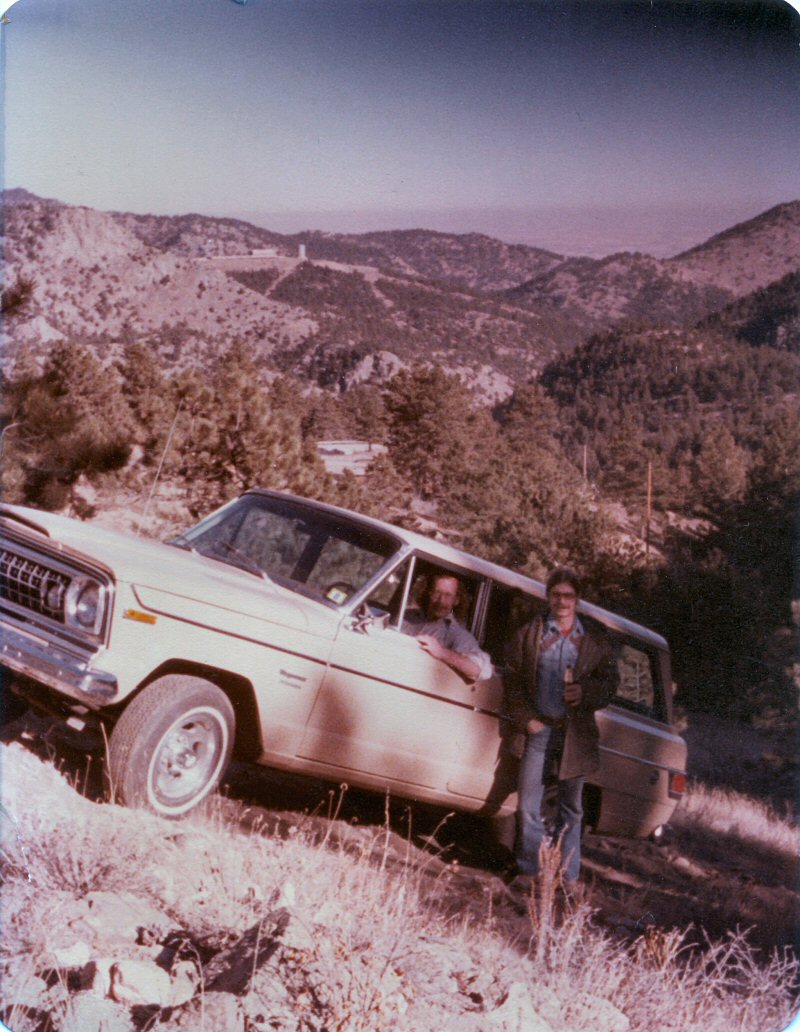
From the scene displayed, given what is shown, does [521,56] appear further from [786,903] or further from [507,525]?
[786,903]

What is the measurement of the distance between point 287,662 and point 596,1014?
5.76 feet

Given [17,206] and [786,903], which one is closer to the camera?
[786,903]

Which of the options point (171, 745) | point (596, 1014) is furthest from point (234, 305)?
point (596, 1014)

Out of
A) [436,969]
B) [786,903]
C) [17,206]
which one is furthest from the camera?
[17,206]

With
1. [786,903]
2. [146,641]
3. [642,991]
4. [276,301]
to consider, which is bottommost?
[642,991]

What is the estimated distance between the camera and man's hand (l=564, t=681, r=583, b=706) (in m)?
4.06

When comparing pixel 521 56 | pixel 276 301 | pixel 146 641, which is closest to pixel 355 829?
pixel 146 641

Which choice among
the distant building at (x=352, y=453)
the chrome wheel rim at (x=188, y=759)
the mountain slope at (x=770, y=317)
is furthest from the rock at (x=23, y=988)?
the mountain slope at (x=770, y=317)

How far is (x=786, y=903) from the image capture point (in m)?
3.95

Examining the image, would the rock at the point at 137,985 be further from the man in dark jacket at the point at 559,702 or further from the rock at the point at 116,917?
the man in dark jacket at the point at 559,702

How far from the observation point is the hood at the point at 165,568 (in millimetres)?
A: 3613

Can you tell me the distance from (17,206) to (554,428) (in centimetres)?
258

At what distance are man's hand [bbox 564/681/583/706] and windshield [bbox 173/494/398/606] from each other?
38.1 inches

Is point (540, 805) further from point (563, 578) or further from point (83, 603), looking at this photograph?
point (83, 603)
